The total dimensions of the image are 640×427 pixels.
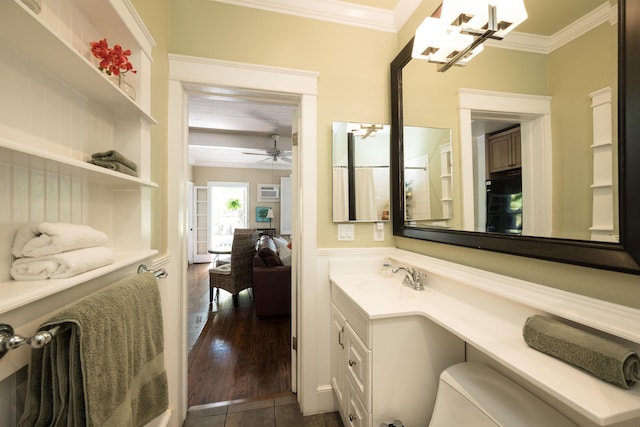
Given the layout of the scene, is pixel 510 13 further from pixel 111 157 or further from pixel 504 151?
pixel 111 157

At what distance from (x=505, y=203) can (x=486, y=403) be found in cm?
76

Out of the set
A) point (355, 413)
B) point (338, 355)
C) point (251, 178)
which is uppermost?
point (251, 178)

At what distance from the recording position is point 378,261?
5.90 ft

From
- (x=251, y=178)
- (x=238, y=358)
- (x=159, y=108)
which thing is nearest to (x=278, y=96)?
(x=159, y=108)

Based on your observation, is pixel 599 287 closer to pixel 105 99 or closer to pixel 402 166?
pixel 402 166

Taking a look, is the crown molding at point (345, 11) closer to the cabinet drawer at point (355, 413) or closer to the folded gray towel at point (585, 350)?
the folded gray towel at point (585, 350)

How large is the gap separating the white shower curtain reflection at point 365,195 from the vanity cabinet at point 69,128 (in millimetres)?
1247

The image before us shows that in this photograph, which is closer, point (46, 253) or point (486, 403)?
point (46, 253)

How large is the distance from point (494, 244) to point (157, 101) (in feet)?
6.00

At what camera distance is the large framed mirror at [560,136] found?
0.67 metres

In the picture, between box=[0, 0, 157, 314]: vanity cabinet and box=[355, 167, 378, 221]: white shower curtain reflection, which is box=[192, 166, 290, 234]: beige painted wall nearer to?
box=[355, 167, 378, 221]: white shower curtain reflection

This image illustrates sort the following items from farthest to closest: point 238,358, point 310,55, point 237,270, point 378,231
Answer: point 237,270
point 238,358
point 378,231
point 310,55

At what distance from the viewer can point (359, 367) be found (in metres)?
1.21

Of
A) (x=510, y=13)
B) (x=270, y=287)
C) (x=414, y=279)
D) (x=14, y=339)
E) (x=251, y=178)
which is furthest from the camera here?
(x=251, y=178)
